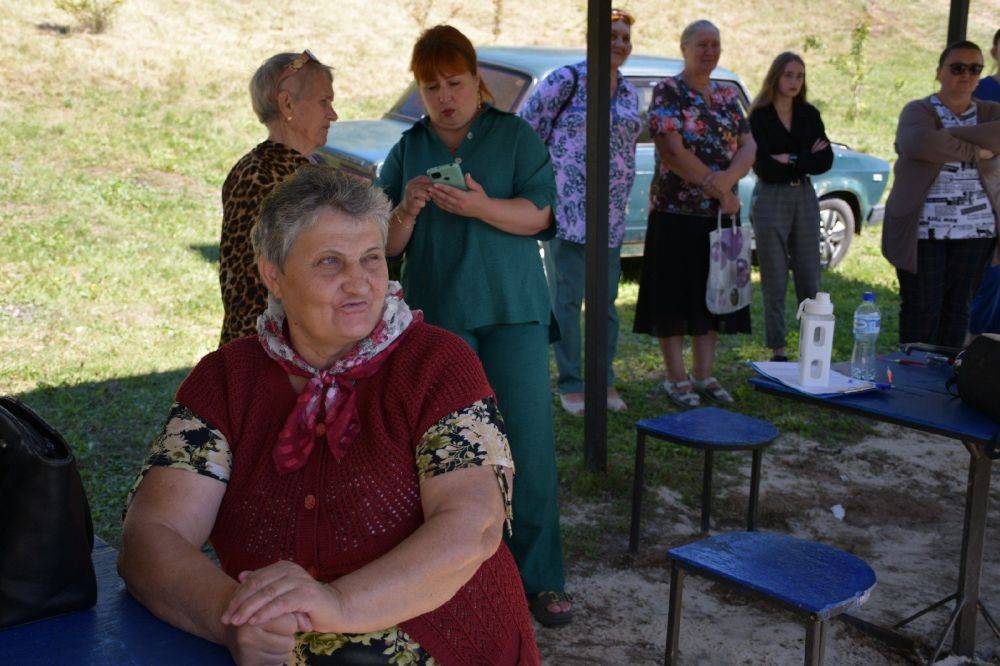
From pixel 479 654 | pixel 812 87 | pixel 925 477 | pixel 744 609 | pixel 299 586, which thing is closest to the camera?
pixel 299 586

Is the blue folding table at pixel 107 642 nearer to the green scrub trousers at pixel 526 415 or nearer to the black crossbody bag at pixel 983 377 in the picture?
the green scrub trousers at pixel 526 415

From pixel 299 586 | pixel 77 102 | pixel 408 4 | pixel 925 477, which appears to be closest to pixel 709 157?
pixel 925 477

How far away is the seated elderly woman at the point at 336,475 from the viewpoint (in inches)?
72.8

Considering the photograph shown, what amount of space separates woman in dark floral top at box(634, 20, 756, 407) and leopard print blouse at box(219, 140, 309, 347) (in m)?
3.00

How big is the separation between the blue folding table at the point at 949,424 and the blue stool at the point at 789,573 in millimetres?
456

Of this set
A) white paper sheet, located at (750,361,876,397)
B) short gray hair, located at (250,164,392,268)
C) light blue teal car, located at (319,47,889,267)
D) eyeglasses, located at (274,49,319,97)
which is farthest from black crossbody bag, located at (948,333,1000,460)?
light blue teal car, located at (319,47,889,267)

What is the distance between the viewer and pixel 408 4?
21.6 metres

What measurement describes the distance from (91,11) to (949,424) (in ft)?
53.9

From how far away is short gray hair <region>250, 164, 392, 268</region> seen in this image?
217 cm

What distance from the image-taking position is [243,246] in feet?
10.2

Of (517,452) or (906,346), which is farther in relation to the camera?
(906,346)

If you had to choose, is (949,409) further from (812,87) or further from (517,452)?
(812,87)

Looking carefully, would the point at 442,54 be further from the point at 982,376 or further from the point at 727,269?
the point at 727,269

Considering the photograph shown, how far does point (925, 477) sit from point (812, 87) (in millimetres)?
16434
